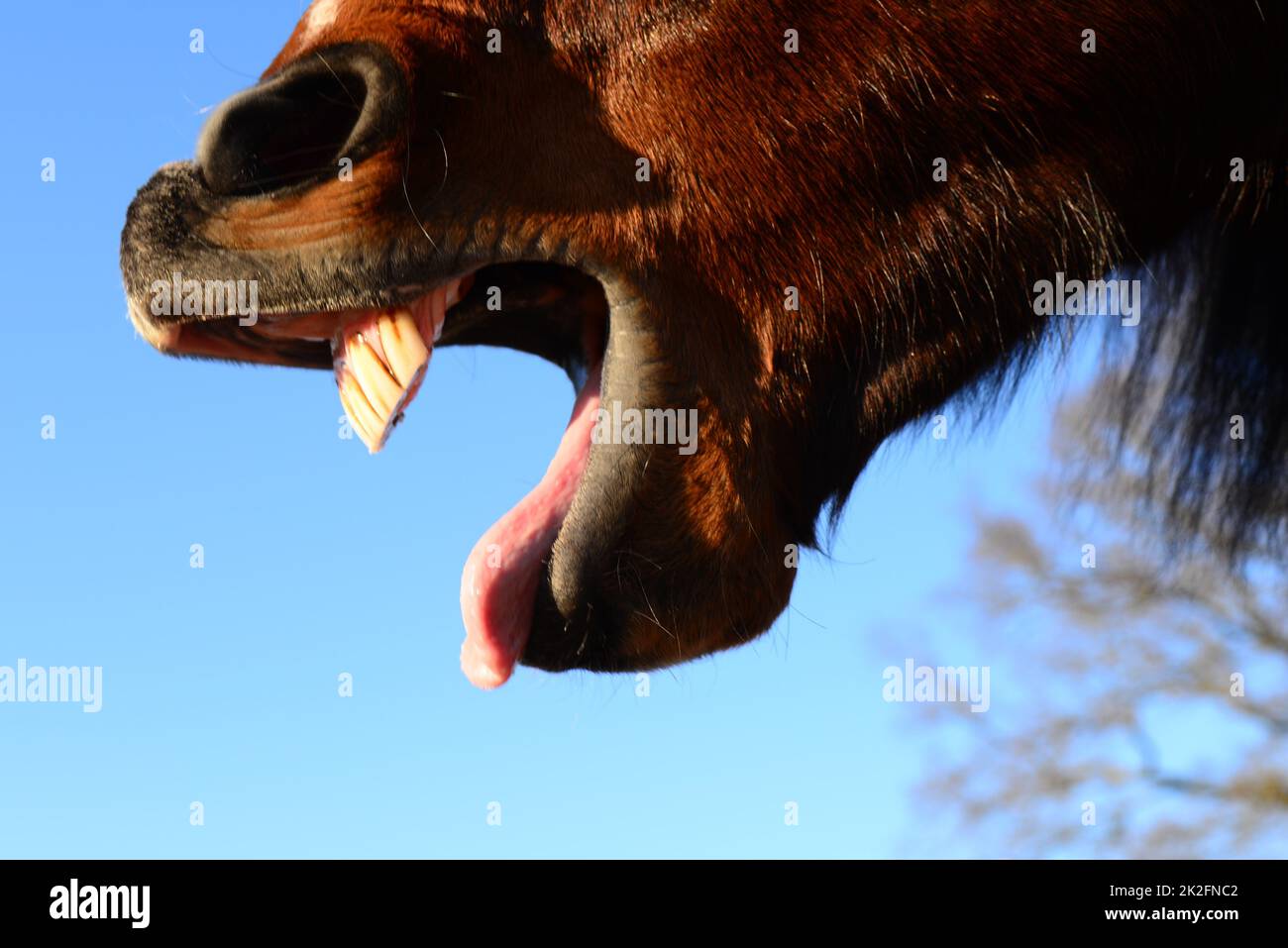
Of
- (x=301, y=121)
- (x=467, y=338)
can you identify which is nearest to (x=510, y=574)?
(x=467, y=338)

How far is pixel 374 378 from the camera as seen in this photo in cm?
205

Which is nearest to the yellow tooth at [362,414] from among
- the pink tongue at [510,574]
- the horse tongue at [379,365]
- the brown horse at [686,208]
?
the horse tongue at [379,365]

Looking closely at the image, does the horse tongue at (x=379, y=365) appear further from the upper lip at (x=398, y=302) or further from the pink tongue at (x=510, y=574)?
the pink tongue at (x=510, y=574)

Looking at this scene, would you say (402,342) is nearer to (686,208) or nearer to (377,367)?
(377,367)

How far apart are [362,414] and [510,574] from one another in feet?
1.16

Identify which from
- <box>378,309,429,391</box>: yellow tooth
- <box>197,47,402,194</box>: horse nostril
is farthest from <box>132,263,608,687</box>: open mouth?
<box>197,47,402,194</box>: horse nostril

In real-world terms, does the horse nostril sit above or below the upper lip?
above

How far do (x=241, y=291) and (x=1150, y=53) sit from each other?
151 cm

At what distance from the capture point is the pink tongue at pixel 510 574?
2.08 metres

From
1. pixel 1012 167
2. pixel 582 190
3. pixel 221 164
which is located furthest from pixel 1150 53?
pixel 221 164

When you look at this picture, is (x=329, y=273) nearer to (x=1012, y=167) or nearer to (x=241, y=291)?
(x=241, y=291)

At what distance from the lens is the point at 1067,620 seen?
8.48 m

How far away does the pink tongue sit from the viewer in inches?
82.0

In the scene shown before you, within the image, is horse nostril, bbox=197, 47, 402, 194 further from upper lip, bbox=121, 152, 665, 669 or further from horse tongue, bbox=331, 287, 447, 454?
horse tongue, bbox=331, 287, 447, 454
